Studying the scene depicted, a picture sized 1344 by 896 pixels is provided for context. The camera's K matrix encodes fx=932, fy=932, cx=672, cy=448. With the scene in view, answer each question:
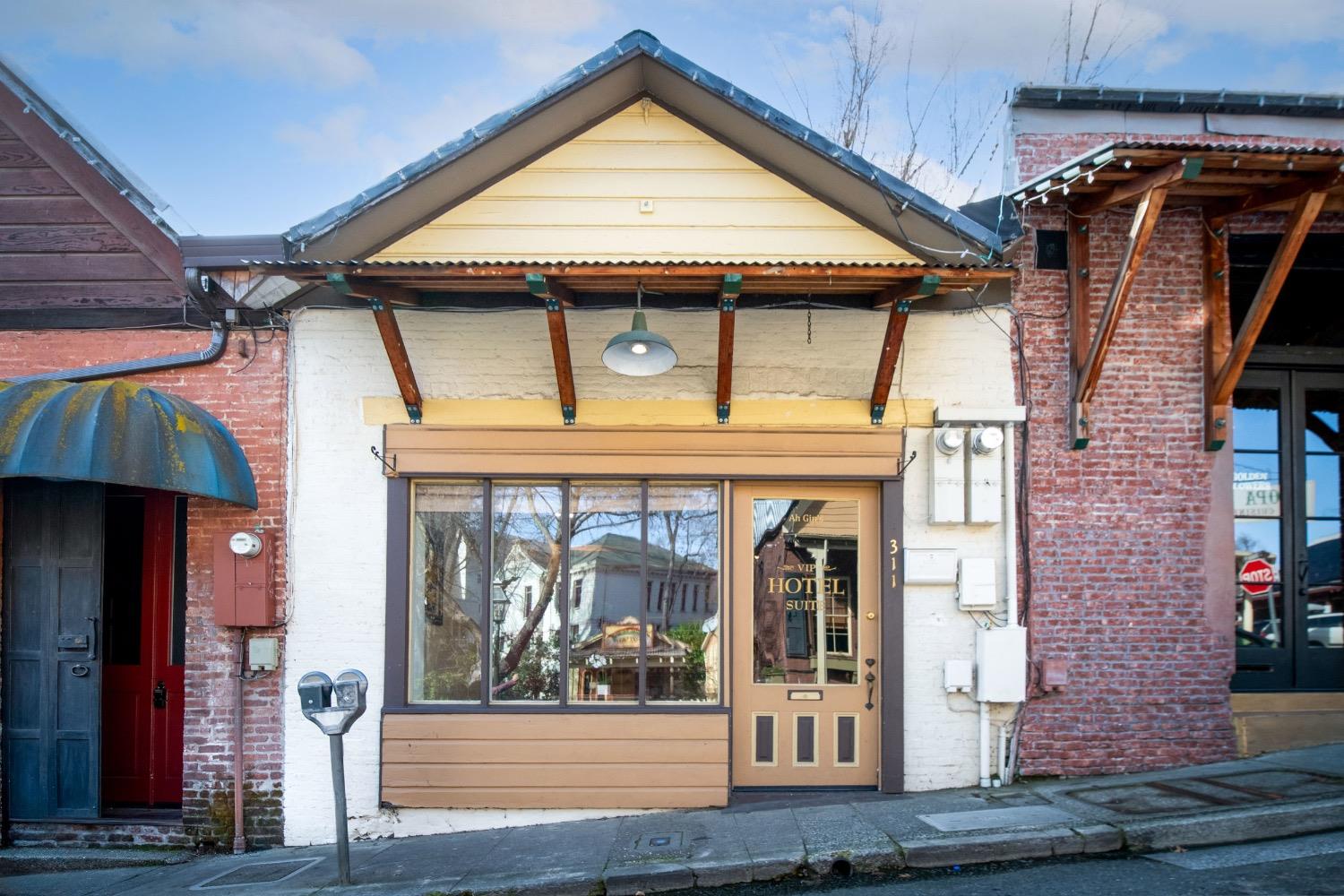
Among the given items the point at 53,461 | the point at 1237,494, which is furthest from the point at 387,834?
the point at 1237,494

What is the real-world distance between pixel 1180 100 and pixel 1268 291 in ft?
5.90

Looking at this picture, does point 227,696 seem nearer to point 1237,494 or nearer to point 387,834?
point 387,834

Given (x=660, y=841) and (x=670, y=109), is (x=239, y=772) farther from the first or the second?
(x=670, y=109)

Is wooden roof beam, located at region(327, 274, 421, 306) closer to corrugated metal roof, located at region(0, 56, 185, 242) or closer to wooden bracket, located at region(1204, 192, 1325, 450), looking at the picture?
corrugated metal roof, located at region(0, 56, 185, 242)

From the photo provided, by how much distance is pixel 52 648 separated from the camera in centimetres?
717

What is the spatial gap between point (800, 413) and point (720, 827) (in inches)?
117

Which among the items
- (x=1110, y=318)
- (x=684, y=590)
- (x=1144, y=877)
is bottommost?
(x=1144, y=877)

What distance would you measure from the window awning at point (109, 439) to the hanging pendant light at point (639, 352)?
2901 millimetres

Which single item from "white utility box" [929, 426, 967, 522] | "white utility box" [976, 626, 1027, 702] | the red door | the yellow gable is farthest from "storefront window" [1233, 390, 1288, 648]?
the red door

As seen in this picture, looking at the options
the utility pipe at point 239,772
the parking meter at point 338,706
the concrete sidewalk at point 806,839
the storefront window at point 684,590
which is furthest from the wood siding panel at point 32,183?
the storefront window at point 684,590

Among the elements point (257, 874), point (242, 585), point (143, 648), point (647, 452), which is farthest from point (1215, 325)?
point (143, 648)

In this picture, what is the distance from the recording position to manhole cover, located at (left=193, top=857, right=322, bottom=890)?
594cm

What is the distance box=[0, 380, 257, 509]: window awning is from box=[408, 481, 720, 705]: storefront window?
154 centimetres

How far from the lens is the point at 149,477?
605cm
